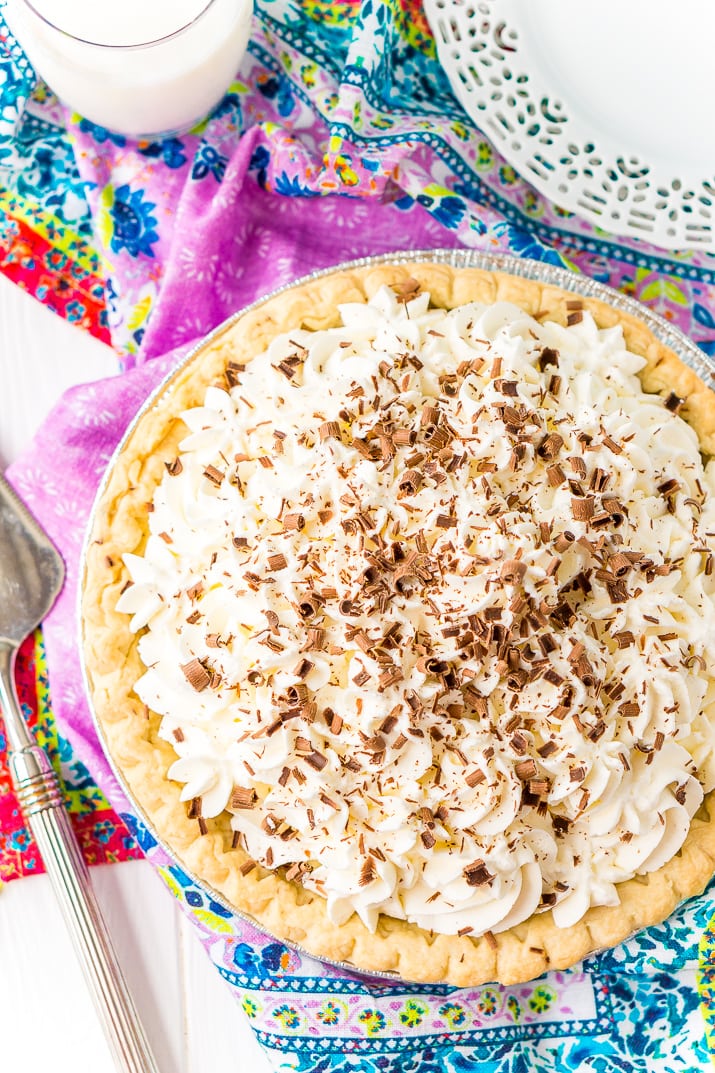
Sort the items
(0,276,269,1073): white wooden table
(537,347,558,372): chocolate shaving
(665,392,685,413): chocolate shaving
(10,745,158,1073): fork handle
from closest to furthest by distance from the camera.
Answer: (537,347,558,372): chocolate shaving → (665,392,685,413): chocolate shaving → (10,745,158,1073): fork handle → (0,276,269,1073): white wooden table

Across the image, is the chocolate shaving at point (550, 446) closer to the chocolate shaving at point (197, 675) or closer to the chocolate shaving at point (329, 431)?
the chocolate shaving at point (329, 431)

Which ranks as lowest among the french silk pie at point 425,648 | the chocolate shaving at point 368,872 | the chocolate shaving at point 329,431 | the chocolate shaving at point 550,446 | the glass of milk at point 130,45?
the chocolate shaving at point 368,872

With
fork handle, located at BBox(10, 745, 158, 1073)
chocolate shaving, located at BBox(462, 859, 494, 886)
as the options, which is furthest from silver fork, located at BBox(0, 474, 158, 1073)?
chocolate shaving, located at BBox(462, 859, 494, 886)

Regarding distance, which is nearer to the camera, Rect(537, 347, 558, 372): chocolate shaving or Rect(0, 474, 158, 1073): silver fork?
Rect(537, 347, 558, 372): chocolate shaving

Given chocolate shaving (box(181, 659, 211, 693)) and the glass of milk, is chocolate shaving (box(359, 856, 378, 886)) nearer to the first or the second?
chocolate shaving (box(181, 659, 211, 693))

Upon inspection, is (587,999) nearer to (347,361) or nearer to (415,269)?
(347,361)

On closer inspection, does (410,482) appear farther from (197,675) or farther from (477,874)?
(477,874)

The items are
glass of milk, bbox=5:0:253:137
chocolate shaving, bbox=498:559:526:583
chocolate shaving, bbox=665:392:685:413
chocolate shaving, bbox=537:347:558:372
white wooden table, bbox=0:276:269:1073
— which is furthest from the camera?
white wooden table, bbox=0:276:269:1073

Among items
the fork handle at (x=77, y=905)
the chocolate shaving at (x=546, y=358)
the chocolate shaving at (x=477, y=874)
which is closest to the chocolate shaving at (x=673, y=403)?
the chocolate shaving at (x=546, y=358)
